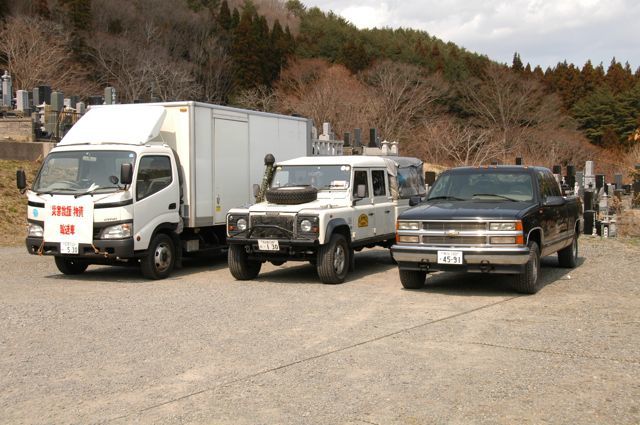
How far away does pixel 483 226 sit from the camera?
947cm

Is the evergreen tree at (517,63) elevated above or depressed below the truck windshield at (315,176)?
above

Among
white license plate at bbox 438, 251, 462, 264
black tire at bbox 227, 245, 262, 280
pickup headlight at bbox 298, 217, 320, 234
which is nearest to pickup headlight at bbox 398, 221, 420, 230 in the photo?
white license plate at bbox 438, 251, 462, 264

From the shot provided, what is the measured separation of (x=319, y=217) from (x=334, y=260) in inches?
30.2

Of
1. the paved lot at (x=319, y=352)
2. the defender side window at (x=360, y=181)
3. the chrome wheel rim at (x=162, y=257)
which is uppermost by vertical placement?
the defender side window at (x=360, y=181)

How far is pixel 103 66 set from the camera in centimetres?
4803

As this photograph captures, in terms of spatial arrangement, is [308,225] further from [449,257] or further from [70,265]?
[70,265]

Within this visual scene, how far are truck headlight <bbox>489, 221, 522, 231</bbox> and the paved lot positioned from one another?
97cm

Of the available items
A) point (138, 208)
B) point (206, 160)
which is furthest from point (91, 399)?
point (206, 160)

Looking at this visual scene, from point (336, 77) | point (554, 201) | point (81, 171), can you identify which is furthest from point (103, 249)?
point (336, 77)

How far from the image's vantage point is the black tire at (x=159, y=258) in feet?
37.8

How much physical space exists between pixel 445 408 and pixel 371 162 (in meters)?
7.80

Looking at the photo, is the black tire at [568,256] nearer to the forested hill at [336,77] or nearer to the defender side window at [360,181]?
the defender side window at [360,181]

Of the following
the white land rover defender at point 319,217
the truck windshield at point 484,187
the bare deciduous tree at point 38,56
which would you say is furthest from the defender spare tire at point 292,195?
the bare deciduous tree at point 38,56

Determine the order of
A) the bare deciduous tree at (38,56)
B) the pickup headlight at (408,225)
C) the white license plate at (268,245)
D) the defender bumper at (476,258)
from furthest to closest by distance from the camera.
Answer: the bare deciduous tree at (38,56), the white license plate at (268,245), the pickup headlight at (408,225), the defender bumper at (476,258)
